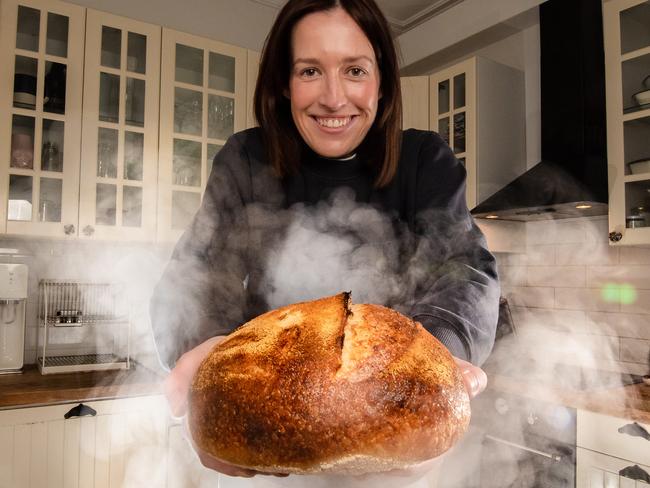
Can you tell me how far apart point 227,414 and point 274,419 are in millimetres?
50

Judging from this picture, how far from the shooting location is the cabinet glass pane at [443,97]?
3305 millimetres

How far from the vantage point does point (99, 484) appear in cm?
218

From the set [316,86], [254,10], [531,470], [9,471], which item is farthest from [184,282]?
[254,10]

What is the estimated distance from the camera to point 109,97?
2.73 metres

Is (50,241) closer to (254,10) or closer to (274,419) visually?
(254,10)

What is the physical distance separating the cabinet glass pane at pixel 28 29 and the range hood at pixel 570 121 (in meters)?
2.48

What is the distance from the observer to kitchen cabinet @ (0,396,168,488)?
2045 millimetres

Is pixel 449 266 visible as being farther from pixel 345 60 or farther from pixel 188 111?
pixel 188 111

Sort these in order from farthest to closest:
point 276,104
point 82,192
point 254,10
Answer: point 254,10 < point 82,192 < point 276,104

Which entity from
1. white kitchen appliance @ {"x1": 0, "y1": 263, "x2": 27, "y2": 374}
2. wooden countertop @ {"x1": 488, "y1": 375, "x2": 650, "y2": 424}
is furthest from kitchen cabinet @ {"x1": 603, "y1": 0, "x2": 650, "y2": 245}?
white kitchen appliance @ {"x1": 0, "y1": 263, "x2": 27, "y2": 374}

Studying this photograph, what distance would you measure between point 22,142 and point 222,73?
1.12 metres

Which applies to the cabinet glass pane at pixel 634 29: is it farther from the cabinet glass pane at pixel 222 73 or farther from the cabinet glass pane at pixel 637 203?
the cabinet glass pane at pixel 222 73

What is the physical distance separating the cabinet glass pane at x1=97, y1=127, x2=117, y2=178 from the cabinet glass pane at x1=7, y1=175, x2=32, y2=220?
33 centimetres

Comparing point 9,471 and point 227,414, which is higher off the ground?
point 227,414
